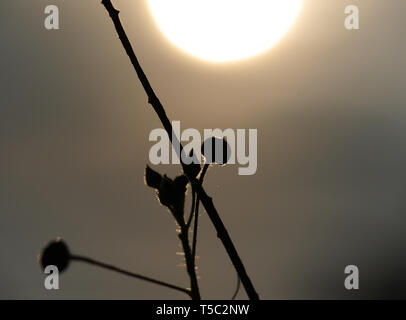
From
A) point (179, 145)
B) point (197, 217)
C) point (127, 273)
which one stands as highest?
point (179, 145)

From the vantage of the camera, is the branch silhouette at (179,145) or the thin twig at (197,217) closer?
the branch silhouette at (179,145)

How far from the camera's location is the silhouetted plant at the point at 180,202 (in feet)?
4.90

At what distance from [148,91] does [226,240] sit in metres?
0.38

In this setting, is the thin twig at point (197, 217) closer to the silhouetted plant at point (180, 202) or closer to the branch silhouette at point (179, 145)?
the silhouetted plant at point (180, 202)

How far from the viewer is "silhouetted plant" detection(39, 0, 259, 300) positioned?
1493mm

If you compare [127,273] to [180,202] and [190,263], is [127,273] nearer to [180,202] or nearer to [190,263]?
[190,263]

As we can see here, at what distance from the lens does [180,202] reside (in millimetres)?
1914

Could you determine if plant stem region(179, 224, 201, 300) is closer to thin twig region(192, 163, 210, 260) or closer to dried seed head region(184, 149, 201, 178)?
thin twig region(192, 163, 210, 260)

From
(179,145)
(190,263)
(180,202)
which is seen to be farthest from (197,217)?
(179,145)

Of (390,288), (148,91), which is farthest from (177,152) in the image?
(390,288)

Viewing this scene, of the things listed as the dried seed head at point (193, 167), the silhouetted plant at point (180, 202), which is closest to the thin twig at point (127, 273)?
the silhouetted plant at point (180, 202)

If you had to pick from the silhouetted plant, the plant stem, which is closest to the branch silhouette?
the silhouetted plant

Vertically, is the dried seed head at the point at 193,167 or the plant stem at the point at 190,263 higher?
the dried seed head at the point at 193,167
